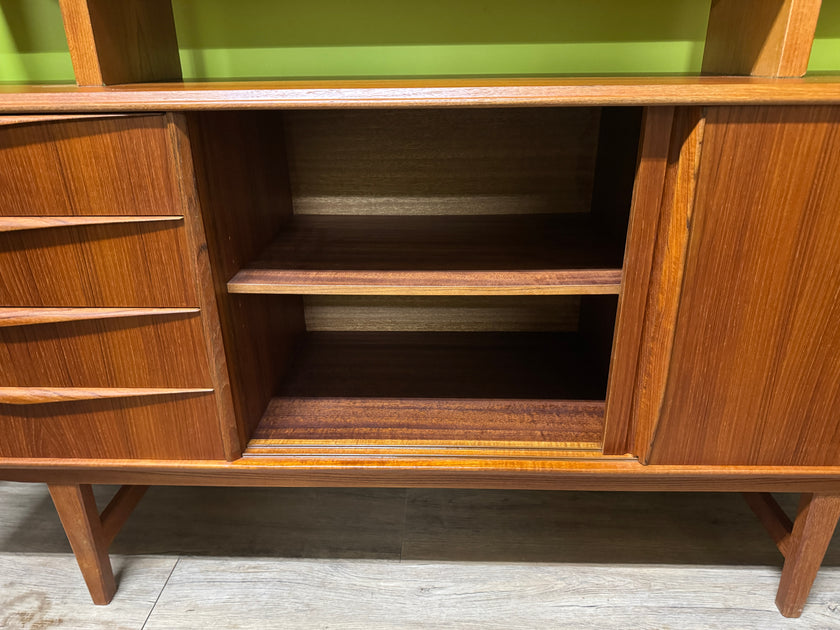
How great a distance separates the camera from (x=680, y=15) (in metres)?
1.01

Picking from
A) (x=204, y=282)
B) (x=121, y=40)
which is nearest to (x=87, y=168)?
(x=204, y=282)

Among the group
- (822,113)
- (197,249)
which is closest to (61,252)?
(197,249)

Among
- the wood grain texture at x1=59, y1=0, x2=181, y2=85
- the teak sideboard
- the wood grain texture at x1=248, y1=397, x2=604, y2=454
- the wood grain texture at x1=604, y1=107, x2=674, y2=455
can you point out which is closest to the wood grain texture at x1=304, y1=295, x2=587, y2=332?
the teak sideboard

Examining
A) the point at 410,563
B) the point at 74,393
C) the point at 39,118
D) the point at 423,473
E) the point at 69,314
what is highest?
the point at 39,118

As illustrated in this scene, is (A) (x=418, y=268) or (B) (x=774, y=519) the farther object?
(B) (x=774, y=519)

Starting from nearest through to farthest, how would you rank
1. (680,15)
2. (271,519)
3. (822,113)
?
1. (822,113)
2. (680,15)
3. (271,519)

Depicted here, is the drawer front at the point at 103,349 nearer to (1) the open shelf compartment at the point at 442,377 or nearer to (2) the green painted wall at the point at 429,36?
(1) the open shelf compartment at the point at 442,377

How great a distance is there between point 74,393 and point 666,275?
0.80 metres

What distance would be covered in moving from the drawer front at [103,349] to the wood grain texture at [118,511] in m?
0.29

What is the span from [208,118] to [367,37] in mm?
431

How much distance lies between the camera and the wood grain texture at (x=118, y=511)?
3.16 feet

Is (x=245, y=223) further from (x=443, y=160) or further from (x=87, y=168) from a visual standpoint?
(x=443, y=160)

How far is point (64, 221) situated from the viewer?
27.8 inches

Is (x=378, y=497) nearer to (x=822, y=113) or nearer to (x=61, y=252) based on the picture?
(x=61, y=252)
